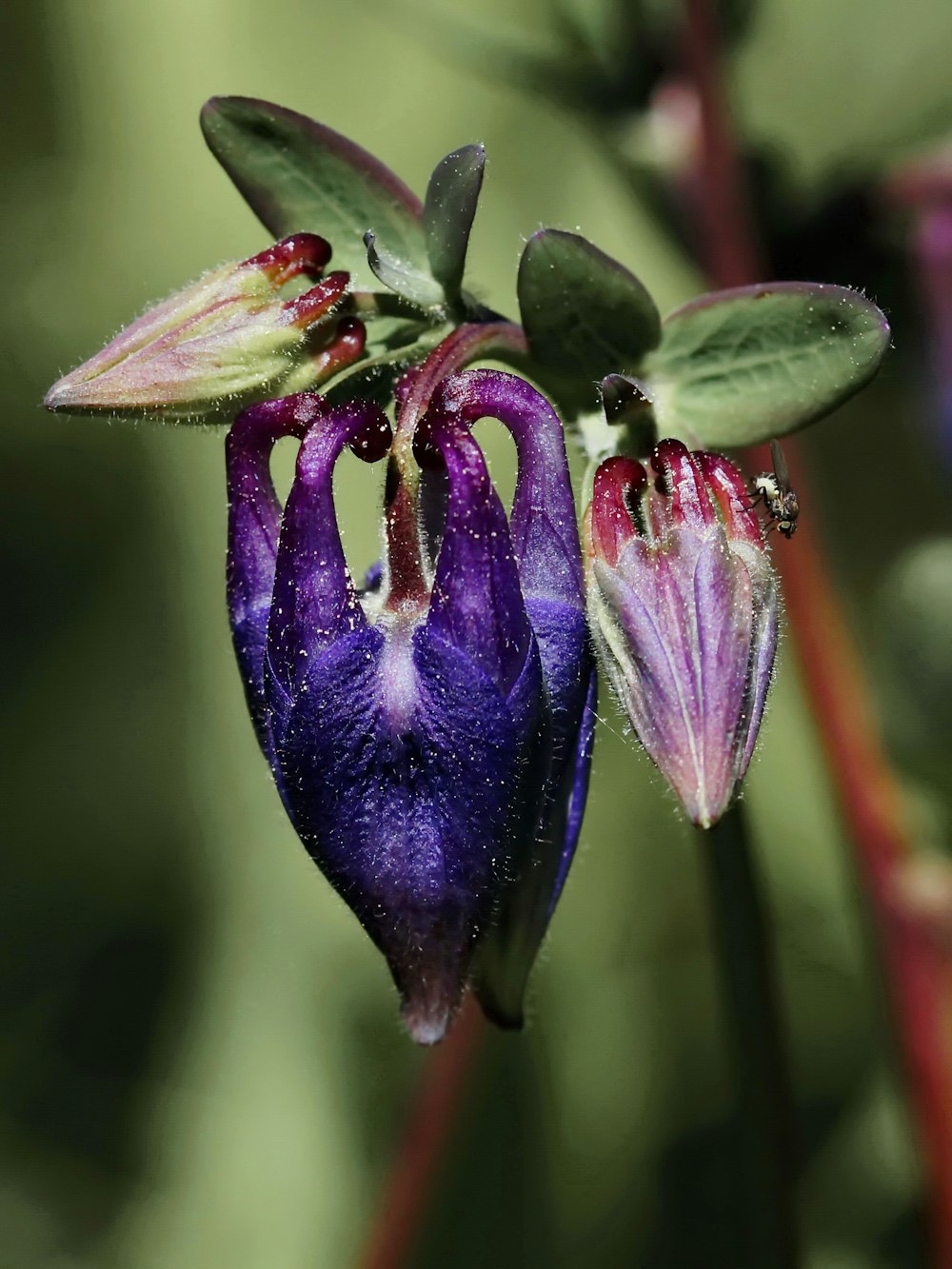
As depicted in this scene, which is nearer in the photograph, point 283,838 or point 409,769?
point 409,769

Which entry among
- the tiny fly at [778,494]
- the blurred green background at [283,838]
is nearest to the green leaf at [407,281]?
the tiny fly at [778,494]

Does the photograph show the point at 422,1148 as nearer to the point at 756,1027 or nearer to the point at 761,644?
the point at 756,1027

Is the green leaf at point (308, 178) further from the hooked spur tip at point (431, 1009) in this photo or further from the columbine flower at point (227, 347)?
the hooked spur tip at point (431, 1009)

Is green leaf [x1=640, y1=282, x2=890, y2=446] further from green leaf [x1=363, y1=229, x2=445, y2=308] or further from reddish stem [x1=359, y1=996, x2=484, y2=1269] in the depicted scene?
reddish stem [x1=359, y1=996, x2=484, y2=1269]

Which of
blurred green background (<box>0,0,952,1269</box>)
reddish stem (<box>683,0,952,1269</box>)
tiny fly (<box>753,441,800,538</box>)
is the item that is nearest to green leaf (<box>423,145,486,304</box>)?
tiny fly (<box>753,441,800,538</box>)

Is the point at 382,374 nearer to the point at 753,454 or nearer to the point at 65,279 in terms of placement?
the point at 753,454

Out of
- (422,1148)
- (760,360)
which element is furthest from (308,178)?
(422,1148)

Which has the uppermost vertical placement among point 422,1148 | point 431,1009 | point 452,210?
point 452,210
